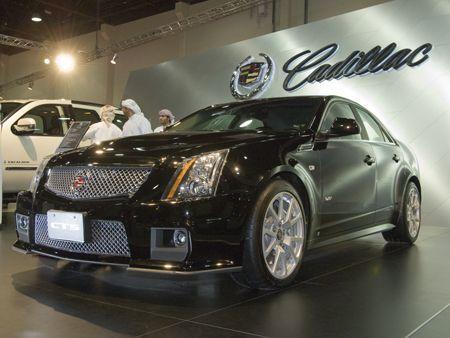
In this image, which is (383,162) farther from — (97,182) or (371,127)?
(97,182)

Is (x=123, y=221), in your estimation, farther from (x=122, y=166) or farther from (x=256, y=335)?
(x=256, y=335)

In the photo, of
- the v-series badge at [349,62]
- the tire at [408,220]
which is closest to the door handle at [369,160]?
the tire at [408,220]

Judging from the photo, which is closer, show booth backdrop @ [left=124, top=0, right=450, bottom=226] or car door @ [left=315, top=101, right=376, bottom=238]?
car door @ [left=315, top=101, right=376, bottom=238]

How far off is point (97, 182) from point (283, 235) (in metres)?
1.18

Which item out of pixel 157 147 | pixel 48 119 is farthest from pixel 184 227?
pixel 48 119

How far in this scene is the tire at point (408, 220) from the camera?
4867mm

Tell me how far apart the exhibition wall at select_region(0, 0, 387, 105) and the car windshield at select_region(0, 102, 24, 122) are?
23.5 feet

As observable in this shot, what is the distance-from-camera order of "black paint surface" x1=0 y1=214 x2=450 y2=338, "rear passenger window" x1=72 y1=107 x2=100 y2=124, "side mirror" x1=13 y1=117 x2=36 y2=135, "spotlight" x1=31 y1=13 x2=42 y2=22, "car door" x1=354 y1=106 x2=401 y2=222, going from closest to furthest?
"black paint surface" x1=0 y1=214 x2=450 y2=338 → "car door" x1=354 y1=106 x2=401 y2=222 → "side mirror" x1=13 y1=117 x2=36 y2=135 → "rear passenger window" x1=72 y1=107 x2=100 y2=124 → "spotlight" x1=31 y1=13 x2=42 y2=22

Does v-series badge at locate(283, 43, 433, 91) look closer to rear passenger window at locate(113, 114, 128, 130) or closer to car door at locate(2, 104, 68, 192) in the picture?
rear passenger window at locate(113, 114, 128, 130)

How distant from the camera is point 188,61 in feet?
36.8

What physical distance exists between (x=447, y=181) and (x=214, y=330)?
5.41m

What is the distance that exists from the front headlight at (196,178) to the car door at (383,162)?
1.97 m

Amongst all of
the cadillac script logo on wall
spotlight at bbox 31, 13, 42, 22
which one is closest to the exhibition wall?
spotlight at bbox 31, 13, 42, 22

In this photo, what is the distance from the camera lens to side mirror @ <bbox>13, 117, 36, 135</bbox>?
684 cm
